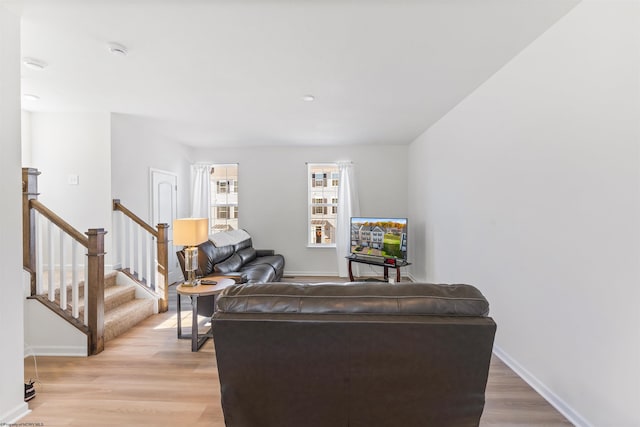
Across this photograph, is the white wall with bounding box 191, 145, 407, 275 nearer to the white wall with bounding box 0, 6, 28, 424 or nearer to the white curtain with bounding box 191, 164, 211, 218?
the white curtain with bounding box 191, 164, 211, 218

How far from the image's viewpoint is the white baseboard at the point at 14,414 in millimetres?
1842

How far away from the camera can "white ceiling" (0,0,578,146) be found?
74.1 inches

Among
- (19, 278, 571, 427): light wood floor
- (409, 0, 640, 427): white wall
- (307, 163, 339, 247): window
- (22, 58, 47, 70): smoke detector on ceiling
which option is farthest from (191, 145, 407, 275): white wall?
(22, 58, 47, 70): smoke detector on ceiling

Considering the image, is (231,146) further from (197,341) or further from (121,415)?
(121,415)

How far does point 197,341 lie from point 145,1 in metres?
2.63

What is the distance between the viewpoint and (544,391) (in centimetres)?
212

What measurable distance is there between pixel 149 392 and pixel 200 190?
13.9 ft

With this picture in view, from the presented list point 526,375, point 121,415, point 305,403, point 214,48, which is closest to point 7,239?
point 121,415

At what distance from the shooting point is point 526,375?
2328 mm

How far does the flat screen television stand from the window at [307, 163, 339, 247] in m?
0.91

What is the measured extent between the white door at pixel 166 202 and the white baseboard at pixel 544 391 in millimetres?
4695

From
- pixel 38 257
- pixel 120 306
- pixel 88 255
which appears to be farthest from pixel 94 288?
pixel 120 306

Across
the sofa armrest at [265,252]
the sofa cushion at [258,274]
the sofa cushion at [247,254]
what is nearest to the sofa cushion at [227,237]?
the sofa cushion at [247,254]

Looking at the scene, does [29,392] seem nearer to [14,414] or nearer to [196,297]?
[14,414]
